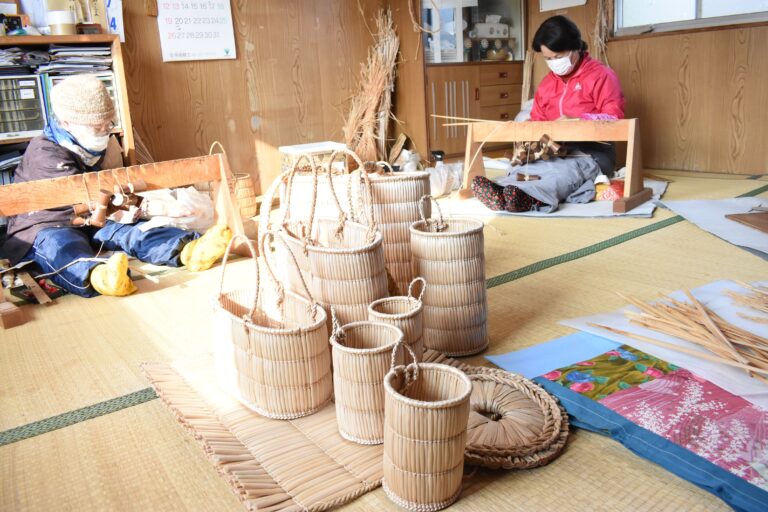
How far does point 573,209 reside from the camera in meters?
3.60

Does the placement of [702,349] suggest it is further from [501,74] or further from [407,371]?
[501,74]

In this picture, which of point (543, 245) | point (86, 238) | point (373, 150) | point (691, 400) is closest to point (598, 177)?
point (543, 245)

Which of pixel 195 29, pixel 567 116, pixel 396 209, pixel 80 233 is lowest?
pixel 80 233

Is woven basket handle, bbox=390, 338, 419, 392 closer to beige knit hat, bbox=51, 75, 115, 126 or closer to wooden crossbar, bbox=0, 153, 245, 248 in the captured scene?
wooden crossbar, bbox=0, 153, 245, 248

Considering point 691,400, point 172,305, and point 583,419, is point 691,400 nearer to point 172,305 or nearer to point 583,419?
point 583,419

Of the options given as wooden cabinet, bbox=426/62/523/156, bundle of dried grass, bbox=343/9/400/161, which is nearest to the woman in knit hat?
bundle of dried grass, bbox=343/9/400/161

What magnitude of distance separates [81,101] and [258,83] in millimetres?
1948

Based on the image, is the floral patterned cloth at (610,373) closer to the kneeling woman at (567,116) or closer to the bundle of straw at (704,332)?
the bundle of straw at (704,332)

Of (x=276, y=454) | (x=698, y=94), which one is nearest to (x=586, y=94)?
(x=698, y=94)

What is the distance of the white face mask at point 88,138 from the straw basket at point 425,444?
230 cm

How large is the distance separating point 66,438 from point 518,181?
284 cm

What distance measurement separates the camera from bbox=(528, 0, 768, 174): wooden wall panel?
4.27 metres

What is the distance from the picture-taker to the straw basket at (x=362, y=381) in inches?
53.6

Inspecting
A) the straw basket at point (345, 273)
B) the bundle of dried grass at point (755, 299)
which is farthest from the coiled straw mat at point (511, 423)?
the bundle of dried grass at point (755, 299)
